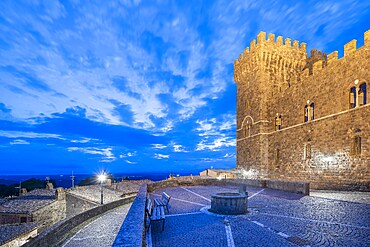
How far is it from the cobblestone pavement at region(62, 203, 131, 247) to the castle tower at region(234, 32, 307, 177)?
17453 millimetres

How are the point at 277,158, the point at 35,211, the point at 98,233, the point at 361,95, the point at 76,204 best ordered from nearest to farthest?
the point at 98,233
the point at 361,95
the point at 35,211
the point at 76,204
the point at 277,158

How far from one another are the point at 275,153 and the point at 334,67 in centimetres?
1013

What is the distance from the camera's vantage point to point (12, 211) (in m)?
19.2


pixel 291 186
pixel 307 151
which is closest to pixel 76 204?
pixel 291 186

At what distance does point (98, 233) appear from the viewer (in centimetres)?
981

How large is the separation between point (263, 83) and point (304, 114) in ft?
20.5

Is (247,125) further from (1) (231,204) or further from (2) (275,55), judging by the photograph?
(1) (231,204)

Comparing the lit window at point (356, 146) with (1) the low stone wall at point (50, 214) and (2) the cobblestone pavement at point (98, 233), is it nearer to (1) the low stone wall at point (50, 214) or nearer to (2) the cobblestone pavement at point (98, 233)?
(2) the cobblestone pavement at point (98, 233)

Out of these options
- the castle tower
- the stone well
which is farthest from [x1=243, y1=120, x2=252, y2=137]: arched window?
the stone well

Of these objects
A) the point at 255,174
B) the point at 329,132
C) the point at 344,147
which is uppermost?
the point at 329,132

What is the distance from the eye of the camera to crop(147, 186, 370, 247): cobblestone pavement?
5570mm

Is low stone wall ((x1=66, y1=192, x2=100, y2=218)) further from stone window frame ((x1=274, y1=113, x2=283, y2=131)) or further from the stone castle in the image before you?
stone window frame ((x1=274, y1=113, x2=283, y2=131))

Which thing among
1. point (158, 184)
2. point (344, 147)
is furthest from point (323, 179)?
point (158, 184)

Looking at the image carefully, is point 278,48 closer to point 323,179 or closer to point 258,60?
point 258,60
